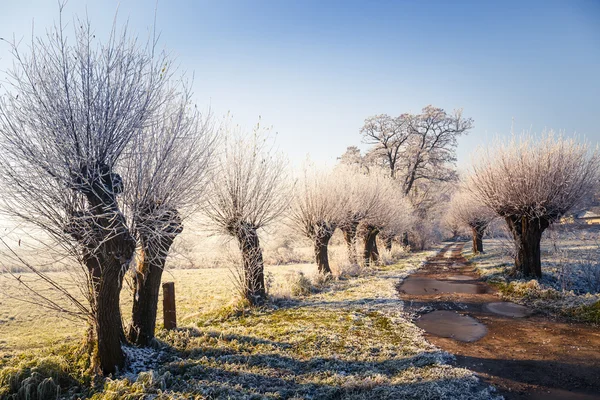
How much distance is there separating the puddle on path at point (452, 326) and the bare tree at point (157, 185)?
23.6ft

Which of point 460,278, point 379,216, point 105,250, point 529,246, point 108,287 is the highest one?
point 379,216

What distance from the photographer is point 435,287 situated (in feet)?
51.0

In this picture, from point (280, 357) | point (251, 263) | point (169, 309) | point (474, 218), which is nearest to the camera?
point (280, 357)

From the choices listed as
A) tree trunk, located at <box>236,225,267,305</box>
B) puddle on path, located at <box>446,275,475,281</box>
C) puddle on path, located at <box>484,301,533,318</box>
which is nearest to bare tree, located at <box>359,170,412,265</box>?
puddle on path, located at <box>446,275,475,281</box>

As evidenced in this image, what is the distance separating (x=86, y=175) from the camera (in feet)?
20.6

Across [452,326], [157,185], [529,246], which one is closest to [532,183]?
[529,246]

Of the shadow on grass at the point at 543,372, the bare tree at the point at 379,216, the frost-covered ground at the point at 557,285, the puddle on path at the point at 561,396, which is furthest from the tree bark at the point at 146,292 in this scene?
the bare tree at the point at 379,216

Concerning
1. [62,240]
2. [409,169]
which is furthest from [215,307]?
[409,169]

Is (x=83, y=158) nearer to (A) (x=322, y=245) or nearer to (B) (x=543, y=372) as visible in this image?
(B) (x=543, y=372)

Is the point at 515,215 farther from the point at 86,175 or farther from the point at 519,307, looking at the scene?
the point at 86,175

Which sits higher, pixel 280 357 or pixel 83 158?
pixel 83 158

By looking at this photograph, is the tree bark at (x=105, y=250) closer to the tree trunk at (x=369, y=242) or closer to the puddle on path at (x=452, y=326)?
the puddle on path at (x=452, y=326)

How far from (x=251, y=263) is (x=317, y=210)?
610cm

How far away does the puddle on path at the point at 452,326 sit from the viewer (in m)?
8.89
